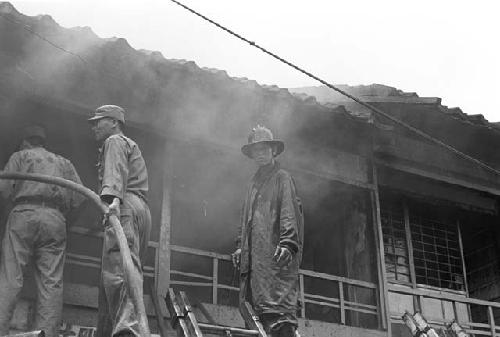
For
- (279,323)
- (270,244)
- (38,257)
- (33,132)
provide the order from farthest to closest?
(33,132) < (38,257) < (270,244) < (279,323)

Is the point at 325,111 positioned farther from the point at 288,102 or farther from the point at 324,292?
the point at 324,292

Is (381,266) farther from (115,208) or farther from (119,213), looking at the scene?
(115,208)

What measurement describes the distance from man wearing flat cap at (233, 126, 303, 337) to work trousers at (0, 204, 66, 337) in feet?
5.64

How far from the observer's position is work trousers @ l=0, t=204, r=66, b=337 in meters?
6.12

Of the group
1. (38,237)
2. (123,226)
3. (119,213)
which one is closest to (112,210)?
(119,213)

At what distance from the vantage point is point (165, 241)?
7.77 meters

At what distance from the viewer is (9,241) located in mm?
6395

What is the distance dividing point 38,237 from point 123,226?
1357mm

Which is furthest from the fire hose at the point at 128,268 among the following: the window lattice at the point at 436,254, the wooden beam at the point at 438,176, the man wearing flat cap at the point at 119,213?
the window lattice at the point at 436,254

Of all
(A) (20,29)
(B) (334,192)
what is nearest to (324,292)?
(B) (334,192)

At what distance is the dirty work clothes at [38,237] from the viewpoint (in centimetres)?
614

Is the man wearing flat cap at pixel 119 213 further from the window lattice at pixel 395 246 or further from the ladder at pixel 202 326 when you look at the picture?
the window lattice at pixel 395 246

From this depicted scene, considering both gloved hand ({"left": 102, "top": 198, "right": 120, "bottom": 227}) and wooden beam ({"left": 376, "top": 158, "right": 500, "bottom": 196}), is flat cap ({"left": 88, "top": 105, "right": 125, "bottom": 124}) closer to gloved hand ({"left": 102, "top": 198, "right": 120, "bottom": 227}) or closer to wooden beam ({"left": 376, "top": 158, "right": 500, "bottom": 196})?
gloved hand ({"left": 102, "top": 198, "right": 120, "bottom": 227})

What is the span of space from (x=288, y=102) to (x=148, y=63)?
1.85 m
